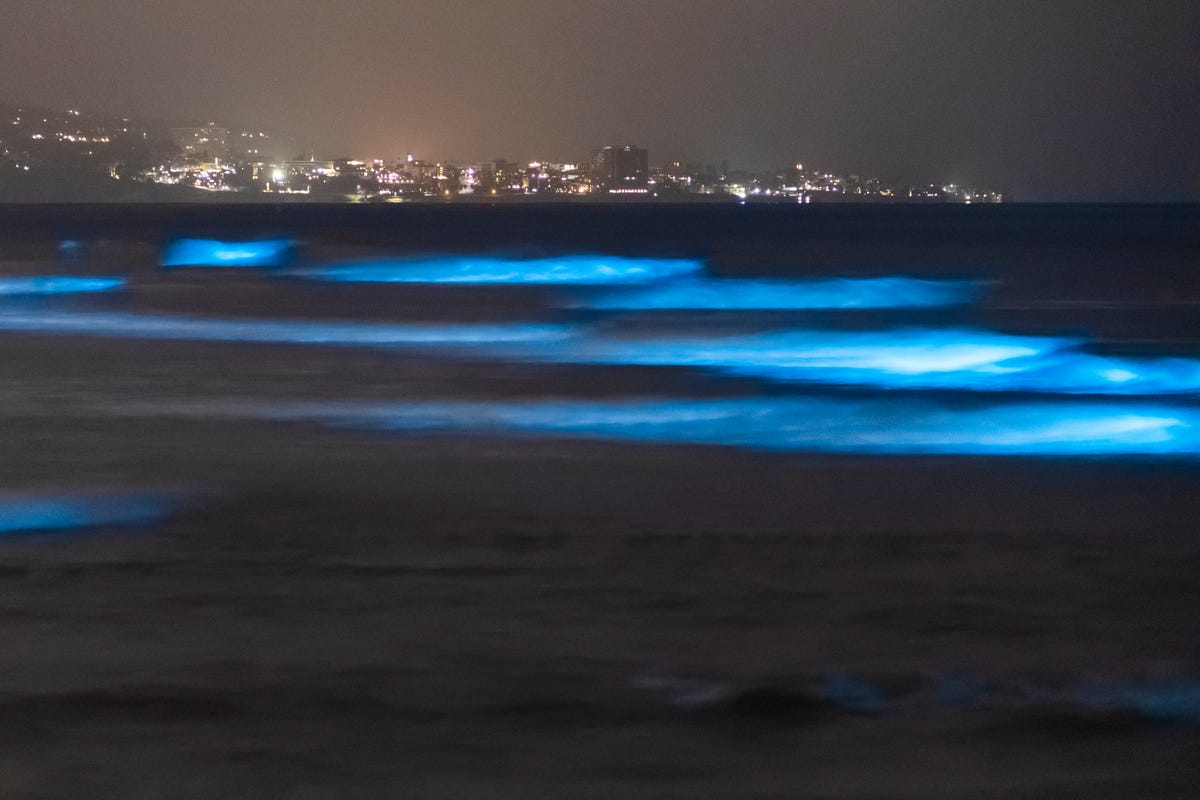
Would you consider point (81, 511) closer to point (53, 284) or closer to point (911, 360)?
point (911, 360)

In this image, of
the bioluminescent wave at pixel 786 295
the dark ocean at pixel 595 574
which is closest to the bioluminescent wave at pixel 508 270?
the bioluminescent wave at pixel 786 295

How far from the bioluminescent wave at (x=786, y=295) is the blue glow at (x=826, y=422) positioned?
13.7 m

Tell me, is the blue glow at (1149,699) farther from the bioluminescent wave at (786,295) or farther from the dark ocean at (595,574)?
the bioluminescent wave at (786,295)

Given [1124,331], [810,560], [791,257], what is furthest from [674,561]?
[791,257]

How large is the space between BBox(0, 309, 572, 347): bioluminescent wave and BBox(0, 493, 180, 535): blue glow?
10.7 meters

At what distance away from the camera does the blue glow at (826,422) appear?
1088 centimetres

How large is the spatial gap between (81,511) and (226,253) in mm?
47305

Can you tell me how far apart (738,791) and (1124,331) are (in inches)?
827

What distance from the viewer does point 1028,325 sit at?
80.2ft

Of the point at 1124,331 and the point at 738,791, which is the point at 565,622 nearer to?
the point at 738,791

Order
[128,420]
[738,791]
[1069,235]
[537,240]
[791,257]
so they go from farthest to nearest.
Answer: [1069,235], [537,240], [791,257], [128,420], [738,791]

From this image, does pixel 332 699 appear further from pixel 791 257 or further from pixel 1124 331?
pixel 791 257

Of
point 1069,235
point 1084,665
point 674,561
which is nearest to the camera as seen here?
point 1084,665

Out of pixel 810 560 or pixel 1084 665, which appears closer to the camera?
pixel 1084 665
